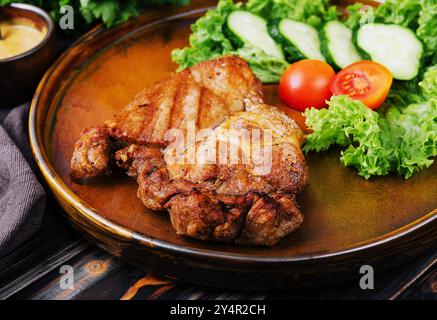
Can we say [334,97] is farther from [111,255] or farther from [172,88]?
[111,255]

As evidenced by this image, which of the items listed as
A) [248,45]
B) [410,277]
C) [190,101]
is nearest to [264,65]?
[248,45]

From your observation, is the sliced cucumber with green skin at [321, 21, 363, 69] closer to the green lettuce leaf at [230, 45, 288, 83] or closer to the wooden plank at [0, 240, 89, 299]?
the green lettuce leaf at [230, 45, 288, 83]

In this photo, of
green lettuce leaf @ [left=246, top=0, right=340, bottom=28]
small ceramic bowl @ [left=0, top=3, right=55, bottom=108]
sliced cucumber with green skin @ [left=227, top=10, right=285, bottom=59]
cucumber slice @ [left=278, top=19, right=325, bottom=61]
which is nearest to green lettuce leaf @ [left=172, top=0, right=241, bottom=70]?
sliced cucumber with green skin @ [left=227, top=10, right=285, bottom=59]

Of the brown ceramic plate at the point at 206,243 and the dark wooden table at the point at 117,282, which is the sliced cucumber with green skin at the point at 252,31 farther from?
the dark wooden table at the point at 117,282

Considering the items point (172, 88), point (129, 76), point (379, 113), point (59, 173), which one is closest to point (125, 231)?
point (59, 173)

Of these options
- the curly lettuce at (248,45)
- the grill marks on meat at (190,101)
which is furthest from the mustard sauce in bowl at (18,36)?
the grill marks on meat at (190,101)

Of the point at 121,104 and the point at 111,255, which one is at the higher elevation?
the point at 121,104
